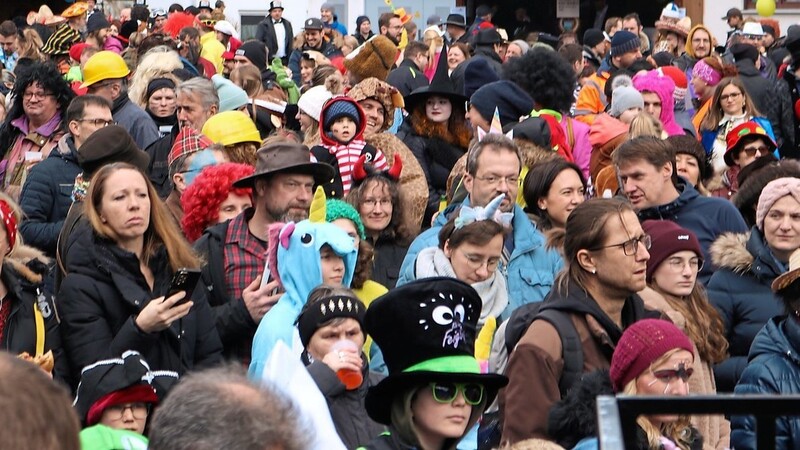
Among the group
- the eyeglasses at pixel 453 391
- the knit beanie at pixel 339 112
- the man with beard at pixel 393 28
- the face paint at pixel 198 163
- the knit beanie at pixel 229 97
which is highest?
the man with beard at pixel 393 28

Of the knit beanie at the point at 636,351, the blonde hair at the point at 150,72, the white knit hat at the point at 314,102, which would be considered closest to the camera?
the knit beanie at the point at 636,351

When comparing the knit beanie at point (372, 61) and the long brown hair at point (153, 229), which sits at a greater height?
the knit beanie at point (372, 61)


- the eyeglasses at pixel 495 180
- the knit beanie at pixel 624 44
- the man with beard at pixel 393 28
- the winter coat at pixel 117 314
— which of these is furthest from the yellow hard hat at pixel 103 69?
the man with beard at pixel 393 28

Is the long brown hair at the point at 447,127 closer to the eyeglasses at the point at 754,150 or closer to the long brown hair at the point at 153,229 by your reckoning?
the eyeglasses at the point at 754,150

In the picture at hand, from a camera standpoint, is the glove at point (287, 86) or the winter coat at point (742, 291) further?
the glove at point (287, 86)

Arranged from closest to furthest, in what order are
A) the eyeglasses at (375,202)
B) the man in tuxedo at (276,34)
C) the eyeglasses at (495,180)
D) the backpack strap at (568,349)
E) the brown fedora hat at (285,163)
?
the backpack strap at (568,349) < the brown fedora hat at (285,163) < the eyeglasses at (495,180) < the eyeglasses at (375,202) < the man in tuxedo at (276,34)

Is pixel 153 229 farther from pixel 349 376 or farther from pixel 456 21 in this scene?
pixel 456 21

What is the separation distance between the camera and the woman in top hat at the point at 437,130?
29.8ft

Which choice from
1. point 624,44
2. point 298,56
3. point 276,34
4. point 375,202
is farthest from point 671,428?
point 276,34

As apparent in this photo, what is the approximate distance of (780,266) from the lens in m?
6.27

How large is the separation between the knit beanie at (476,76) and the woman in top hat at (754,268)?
4319 millimetres

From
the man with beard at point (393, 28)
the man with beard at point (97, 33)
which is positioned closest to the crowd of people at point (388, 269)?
the man with beard at point (97, 33)

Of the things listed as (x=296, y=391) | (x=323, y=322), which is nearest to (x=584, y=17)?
(x=323, y=322)

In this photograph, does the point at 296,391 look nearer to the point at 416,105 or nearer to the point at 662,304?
the point at 662,304
